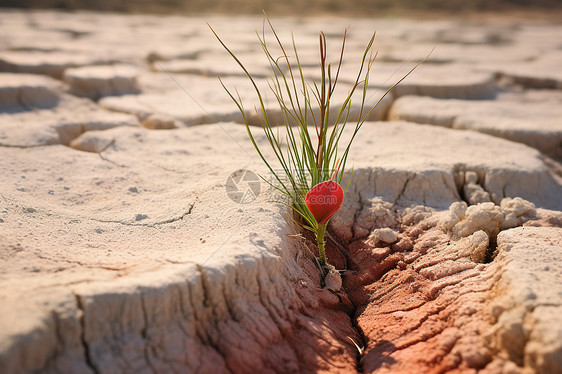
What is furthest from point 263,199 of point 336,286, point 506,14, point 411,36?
point 506,14

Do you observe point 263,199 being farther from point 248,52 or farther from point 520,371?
point 248,52

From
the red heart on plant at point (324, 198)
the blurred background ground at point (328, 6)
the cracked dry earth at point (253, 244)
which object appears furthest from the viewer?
the blurred background ground at point (328, 6)

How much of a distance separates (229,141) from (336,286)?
3.31 feet

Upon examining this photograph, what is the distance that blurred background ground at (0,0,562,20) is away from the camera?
7.49m

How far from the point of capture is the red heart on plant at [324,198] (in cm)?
139

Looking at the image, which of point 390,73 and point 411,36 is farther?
point 411,36

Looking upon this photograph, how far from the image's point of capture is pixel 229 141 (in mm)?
2242
